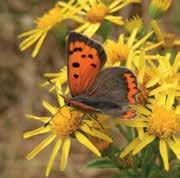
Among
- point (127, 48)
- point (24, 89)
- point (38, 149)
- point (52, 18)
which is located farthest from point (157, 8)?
point (24, 89)

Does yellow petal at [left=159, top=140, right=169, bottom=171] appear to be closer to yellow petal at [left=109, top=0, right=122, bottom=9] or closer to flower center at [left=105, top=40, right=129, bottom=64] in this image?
flower center at [left=105, top=40, right=129, bottom=64]

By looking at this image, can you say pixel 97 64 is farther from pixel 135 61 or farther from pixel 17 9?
pixel 17 9

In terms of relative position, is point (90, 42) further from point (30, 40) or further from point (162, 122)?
point (30, 40)

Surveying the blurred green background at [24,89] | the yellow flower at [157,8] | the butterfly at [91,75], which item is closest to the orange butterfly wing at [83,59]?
the butterfly at [91,75]

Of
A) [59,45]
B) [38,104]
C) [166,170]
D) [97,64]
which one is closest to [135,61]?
[97,64]

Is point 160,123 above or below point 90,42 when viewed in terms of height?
below

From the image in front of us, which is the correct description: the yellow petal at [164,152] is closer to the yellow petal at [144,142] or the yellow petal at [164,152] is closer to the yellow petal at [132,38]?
the yellow petal at [144,142]

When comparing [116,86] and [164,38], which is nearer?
[116,86]
